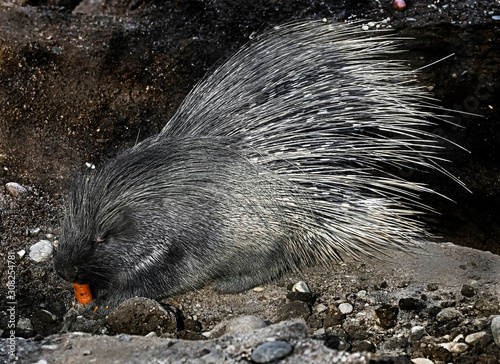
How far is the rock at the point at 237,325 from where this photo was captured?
2396 mm

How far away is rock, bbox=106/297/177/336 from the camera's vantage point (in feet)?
8.39

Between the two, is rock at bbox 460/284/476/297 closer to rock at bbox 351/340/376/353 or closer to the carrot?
rock at bbox 351/340/376/353

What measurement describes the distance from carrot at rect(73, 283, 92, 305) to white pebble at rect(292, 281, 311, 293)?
938mm

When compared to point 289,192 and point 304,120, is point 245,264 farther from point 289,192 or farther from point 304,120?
point 304,120

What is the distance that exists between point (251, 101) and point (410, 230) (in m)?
1.00

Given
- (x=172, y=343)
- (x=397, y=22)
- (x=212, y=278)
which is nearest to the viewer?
(x=172, y=343)

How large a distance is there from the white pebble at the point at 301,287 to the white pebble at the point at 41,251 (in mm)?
1176

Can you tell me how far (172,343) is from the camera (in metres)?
2.15

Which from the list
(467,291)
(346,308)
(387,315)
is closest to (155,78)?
(346,308)

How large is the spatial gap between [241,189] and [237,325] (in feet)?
2.02

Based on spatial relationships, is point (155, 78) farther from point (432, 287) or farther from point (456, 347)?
point (456, 347)

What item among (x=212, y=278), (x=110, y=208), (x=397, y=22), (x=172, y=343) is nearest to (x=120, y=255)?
(x=110, y=208)

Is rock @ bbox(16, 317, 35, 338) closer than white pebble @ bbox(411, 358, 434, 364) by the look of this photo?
No

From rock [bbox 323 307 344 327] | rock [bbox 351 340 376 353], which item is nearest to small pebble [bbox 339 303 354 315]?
rock [bbox 323 307 344 327]
